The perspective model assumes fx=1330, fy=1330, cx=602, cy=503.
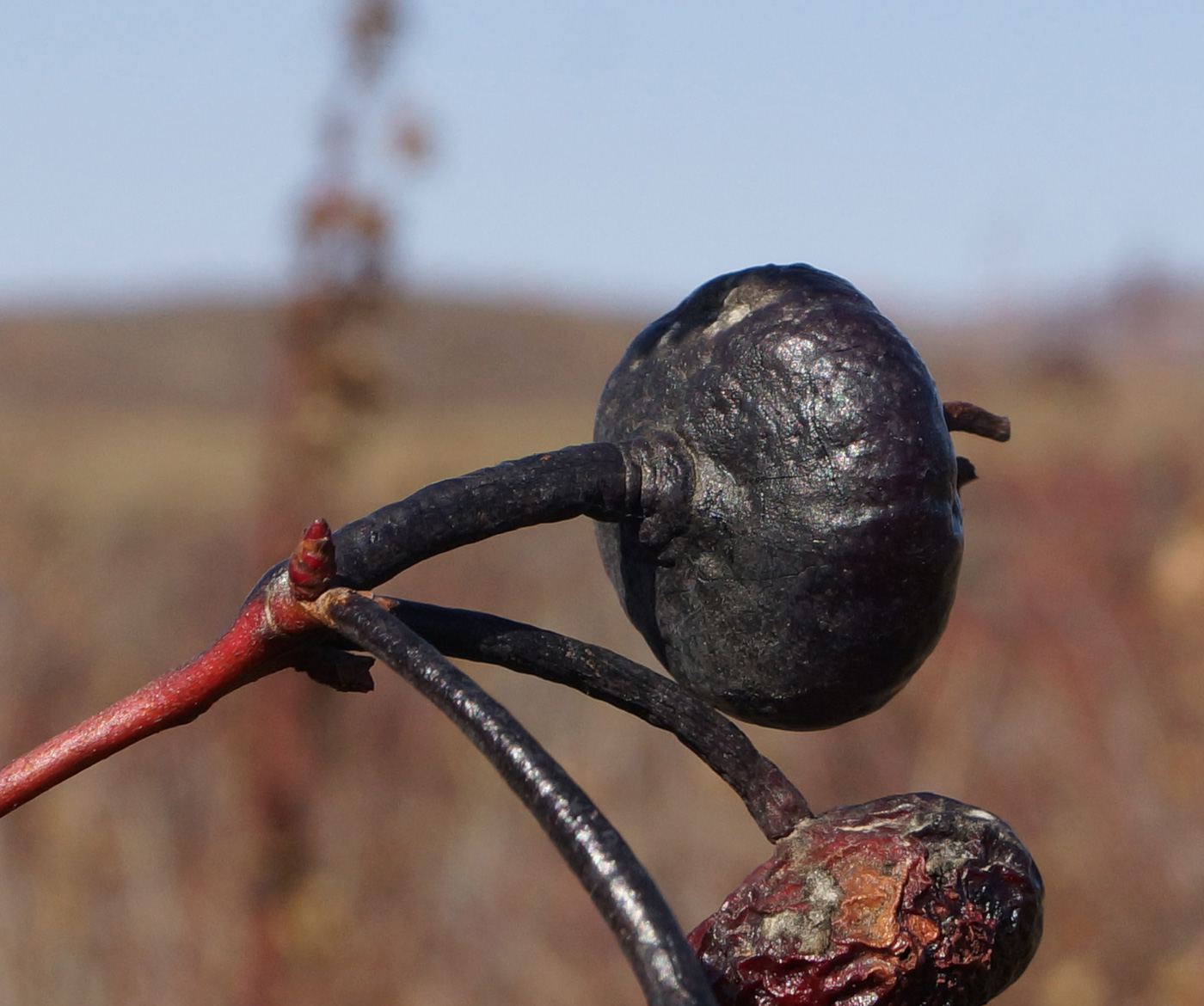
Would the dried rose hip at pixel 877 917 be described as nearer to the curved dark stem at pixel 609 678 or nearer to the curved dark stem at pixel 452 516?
the curved dark stem at pixel 609 678

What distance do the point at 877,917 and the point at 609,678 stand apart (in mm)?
158

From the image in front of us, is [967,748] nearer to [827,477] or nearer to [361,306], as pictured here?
[361,306]

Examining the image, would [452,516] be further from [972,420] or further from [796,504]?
[972,420]

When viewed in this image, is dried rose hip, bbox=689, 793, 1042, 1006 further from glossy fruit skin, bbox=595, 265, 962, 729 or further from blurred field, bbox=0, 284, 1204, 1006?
blurred field, bbox=0, 284, 1204, 1006

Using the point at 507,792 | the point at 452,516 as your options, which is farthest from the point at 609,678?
the point at 507,792

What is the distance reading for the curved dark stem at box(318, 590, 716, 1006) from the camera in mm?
437

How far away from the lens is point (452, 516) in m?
0.57

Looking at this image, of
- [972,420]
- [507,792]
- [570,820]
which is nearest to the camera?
[570,820]

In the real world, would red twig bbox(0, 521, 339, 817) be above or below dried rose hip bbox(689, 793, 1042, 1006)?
above

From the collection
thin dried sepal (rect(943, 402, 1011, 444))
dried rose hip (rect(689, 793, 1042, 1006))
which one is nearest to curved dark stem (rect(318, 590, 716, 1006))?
dried rose hip (rect(689, 793, 1042, 1006))

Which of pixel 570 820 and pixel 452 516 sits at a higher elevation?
pixel 452 516

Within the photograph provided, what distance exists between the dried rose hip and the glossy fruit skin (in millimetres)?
84

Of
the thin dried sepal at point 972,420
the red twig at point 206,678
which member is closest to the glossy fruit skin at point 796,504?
the thin dried sepal at point 972,420

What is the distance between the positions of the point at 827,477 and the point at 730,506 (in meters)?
0.05
